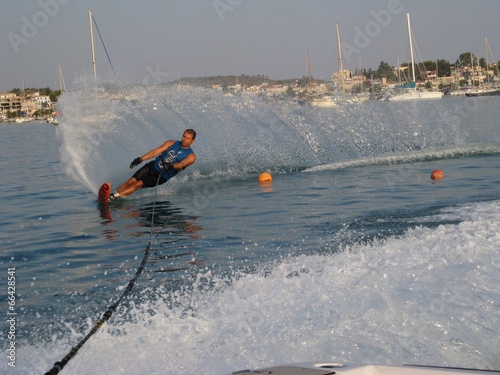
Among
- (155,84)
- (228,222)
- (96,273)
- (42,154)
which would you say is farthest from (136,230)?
(42,154)

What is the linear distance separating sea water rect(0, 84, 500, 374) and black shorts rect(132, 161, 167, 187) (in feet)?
1.24

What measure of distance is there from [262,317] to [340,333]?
641mm

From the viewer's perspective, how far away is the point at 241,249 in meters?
8.13

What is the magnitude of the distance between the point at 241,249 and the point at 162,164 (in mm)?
4536

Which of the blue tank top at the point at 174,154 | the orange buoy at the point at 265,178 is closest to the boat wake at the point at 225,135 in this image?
the orange buoy at the point at 265,178

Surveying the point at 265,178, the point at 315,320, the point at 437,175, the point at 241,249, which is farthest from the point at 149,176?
the point at 315,320

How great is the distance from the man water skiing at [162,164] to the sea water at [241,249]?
1.15ft

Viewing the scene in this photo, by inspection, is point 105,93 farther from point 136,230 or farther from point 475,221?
point 475,221

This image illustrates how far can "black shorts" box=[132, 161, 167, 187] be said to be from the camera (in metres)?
12.5

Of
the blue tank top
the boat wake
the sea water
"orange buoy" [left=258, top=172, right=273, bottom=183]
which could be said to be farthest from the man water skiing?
"orange buoy" [left=258, top=172, right=273, bottom=183]

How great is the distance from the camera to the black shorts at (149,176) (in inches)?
492

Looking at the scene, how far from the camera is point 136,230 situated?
9.95m

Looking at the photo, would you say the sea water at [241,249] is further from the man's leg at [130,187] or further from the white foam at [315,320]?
the man's leg at [130,187]

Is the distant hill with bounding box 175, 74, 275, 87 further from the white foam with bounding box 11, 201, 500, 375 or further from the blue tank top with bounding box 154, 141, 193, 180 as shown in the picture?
the white foam with bounding box 11, 201, 500, 375
